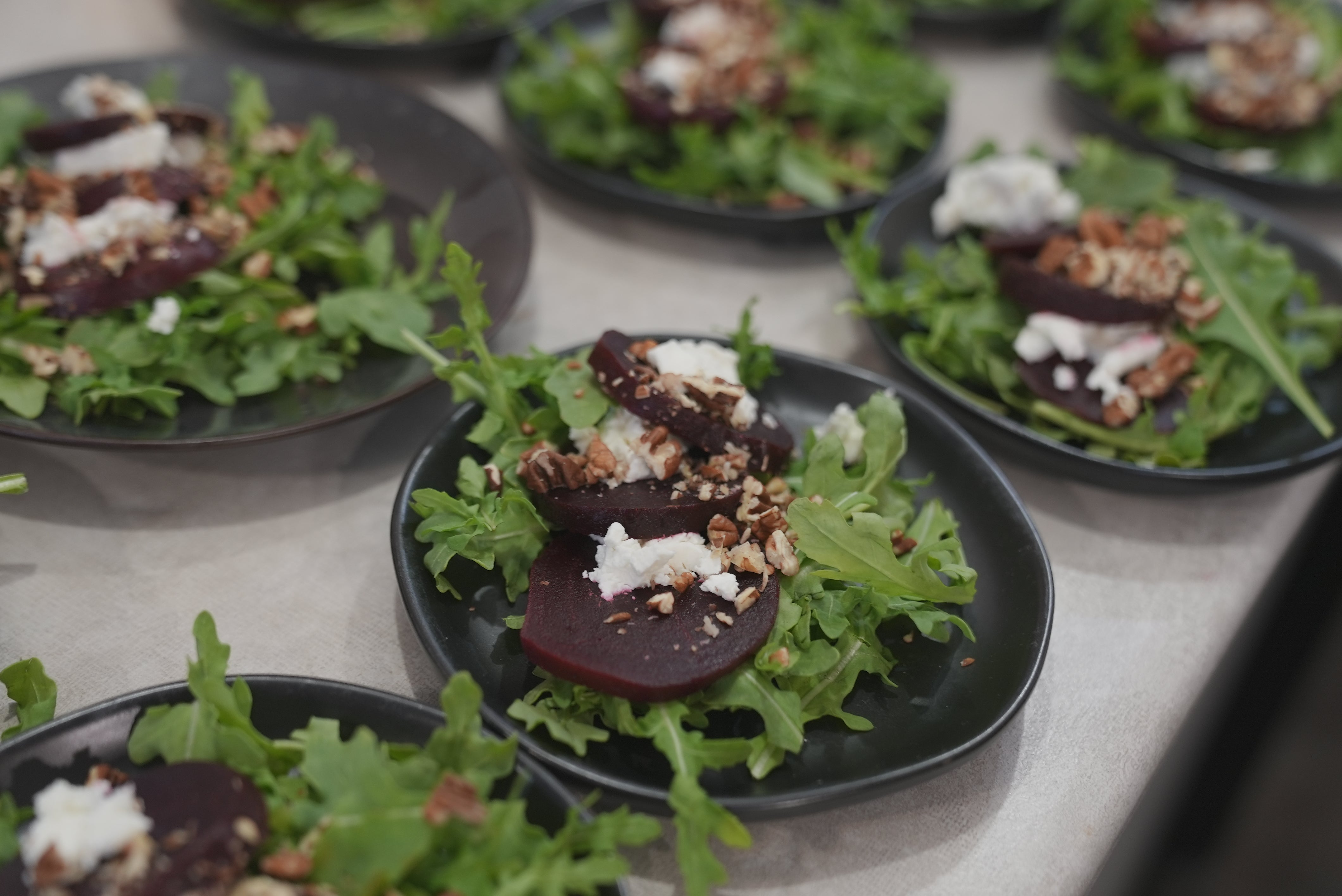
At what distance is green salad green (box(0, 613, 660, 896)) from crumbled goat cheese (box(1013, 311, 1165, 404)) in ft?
3.60

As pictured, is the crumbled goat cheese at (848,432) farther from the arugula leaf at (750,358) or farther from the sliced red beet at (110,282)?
the sliced red beet at (110,282)

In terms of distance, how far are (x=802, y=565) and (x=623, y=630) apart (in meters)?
0.26

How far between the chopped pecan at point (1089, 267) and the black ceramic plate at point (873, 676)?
0.44 metres

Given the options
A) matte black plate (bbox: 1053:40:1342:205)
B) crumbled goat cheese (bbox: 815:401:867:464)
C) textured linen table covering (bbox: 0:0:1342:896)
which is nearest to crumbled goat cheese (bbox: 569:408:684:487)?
crumbled goat cheese (bbox: 815:401:867:464)

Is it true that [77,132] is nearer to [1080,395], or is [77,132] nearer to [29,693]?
[29,693]

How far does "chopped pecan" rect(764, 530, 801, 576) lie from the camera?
1.27 metres

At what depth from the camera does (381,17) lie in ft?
8.48

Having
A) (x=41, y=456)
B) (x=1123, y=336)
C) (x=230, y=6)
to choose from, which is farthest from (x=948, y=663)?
(x=230, y=6)

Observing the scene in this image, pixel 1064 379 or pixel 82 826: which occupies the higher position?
pixel 1064 379

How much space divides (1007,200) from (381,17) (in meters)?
1.64

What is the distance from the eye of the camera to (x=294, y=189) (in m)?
1.88

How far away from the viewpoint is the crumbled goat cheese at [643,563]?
48.7 inches

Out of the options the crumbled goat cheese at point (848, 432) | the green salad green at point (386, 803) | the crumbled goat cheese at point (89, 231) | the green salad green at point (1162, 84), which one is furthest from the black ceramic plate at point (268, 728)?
the green salad green at point (1162, 84)

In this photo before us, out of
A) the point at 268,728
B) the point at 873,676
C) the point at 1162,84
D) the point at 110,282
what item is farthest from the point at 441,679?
the point at 1162,84
